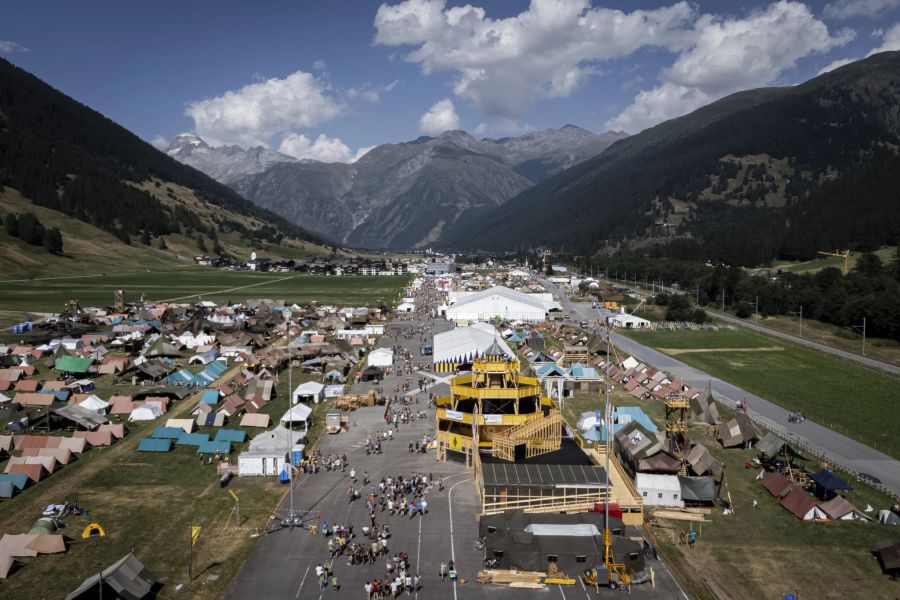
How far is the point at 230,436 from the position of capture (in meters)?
34.0

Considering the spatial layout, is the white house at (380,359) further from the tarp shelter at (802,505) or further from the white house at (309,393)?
the tarp shelter at (802,505)

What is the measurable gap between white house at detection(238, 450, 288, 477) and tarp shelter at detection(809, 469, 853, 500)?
74.5 ft

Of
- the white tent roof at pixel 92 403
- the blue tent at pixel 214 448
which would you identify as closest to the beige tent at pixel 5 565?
the blue tent at pixel 214 448

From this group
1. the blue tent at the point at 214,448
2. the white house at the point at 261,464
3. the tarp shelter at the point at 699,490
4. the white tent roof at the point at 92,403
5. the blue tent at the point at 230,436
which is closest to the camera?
the tarp shelter at the point at 699,490

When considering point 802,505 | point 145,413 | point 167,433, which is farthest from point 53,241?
point 802,505

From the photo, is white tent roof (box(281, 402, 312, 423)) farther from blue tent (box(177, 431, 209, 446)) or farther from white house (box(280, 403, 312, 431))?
blue tent (box(177, 431, 209, 446))

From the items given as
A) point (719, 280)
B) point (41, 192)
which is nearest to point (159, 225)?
point (41, 192)

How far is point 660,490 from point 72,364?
4311 centimetres

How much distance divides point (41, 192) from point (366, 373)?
160m

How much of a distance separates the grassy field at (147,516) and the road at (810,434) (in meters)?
26.7

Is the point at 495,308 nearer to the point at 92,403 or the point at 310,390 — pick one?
the point at 310,390

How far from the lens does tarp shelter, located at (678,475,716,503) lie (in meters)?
26.5

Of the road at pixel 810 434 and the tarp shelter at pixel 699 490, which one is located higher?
the tarp shelter at pixel 699 490

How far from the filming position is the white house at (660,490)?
26.7 metres
